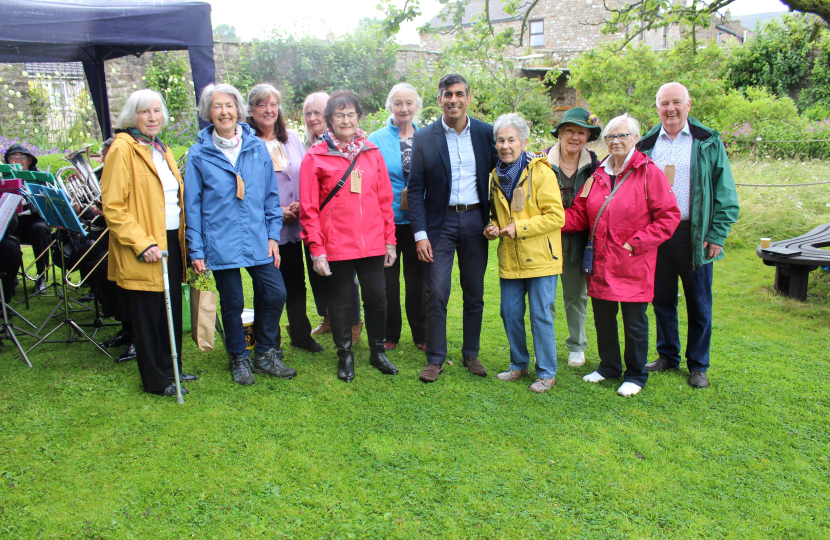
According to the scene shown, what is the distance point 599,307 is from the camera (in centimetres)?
371

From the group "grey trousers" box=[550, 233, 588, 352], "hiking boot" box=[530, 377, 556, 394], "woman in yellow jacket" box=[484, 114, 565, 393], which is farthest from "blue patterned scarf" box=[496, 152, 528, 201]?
"hiking boot" box=[530, 377, 556, 394]

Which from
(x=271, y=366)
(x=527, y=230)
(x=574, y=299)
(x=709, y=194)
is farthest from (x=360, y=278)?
(x=709, y=194)

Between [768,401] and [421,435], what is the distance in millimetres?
2249

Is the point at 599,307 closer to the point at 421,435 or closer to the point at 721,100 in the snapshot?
the point at 421,435

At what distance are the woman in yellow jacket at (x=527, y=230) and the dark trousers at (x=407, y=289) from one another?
0.76m

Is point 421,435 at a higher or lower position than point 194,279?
lower

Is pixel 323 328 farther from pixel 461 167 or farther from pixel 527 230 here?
pixel 527 230

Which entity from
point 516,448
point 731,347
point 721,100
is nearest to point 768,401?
point 731,347

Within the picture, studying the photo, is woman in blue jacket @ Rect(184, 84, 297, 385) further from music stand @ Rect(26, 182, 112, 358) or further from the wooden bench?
the wooden bench

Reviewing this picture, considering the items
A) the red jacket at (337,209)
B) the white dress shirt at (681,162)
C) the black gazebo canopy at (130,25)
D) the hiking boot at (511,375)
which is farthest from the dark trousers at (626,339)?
the black gazebo canopy at (130,25)

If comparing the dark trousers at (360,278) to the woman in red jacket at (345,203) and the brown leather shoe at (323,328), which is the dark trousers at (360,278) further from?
the brown leather shoe at (323,328)

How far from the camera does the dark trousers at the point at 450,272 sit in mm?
3744

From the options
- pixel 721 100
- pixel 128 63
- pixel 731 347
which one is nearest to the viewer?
pixel 731 347

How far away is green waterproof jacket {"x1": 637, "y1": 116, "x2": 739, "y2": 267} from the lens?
11.9 feet
